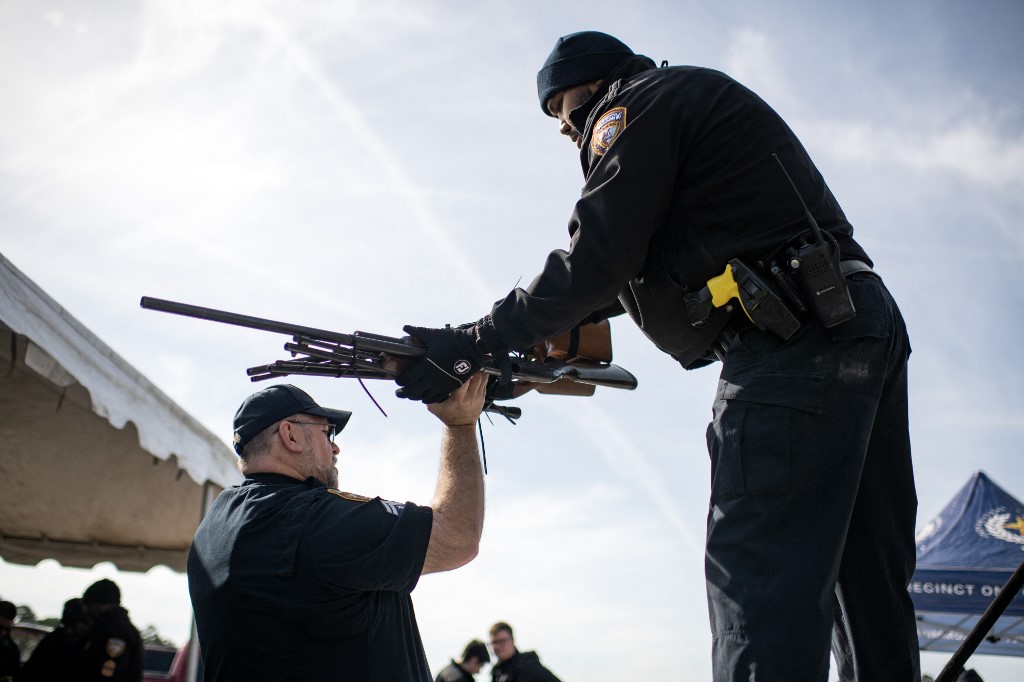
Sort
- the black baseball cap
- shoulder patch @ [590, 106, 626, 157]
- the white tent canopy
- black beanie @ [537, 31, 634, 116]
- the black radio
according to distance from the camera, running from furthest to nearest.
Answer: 1. the white tent canopy
2. the black baseball cap
3. black beanie @ [537, 31, 634, 116]
4. shoulder patch @ [590, 106, 626, 157]
5. the black radio

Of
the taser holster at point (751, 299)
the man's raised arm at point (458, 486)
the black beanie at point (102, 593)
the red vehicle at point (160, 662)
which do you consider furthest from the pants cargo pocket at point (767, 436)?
the red vehicle at point (160, 662)

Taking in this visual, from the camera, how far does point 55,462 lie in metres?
7.18

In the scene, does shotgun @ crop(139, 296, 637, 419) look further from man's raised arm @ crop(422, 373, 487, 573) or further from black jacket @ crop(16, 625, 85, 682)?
black jacket @ crop(16, 625, 85, 682)

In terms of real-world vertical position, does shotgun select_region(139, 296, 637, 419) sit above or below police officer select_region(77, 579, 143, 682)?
above

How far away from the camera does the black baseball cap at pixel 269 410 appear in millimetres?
3094

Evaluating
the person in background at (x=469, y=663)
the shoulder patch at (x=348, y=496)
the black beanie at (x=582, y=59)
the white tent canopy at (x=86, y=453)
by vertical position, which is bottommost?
the shoulder patch at (x=348, y=496)

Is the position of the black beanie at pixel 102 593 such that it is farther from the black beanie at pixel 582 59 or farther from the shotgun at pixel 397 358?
the black beanie at pixel 582 59

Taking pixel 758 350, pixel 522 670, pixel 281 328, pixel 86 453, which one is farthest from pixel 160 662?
pixel 758 350

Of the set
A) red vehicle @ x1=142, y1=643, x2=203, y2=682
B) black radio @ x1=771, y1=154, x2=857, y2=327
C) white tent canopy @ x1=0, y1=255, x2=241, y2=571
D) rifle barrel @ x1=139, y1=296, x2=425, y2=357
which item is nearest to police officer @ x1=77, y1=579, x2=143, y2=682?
white tent canopy @ x1=0, y1=255, x2=241, y2=571

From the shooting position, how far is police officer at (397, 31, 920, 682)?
6.44ft

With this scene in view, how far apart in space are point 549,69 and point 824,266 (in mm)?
1140

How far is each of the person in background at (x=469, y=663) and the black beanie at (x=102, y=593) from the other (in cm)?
259

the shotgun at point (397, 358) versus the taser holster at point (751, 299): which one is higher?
the shotgun at point (397, 358)

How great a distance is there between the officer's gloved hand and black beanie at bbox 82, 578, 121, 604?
14.8 feet
